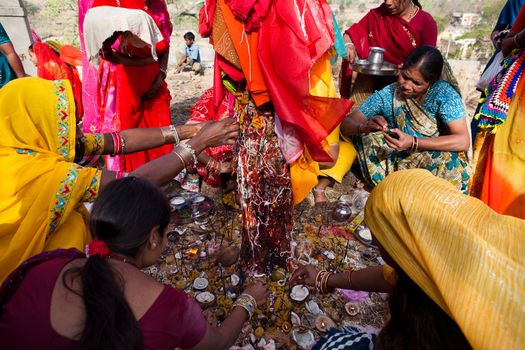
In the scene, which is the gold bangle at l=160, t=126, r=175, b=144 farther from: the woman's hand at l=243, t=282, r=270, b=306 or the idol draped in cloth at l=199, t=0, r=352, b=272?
the woman's hand at l=243, t=282, r=270, b=306

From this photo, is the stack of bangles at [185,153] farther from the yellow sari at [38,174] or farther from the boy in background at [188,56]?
the boy in background at [188,56]

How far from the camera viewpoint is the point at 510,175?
8.67ft

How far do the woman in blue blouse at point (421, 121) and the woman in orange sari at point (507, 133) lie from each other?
0.30m

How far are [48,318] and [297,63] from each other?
1.50 meters

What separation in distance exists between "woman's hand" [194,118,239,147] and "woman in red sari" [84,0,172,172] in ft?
4.68

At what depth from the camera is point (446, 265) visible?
0.89 meters

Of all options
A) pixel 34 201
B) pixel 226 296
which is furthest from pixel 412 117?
pixel 34 201

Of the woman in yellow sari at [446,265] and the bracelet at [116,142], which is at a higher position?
the woman in yellow sari at [446,265]

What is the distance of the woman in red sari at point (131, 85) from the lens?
9.81 ft

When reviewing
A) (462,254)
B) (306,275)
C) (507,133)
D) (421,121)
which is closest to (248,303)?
(306,275)

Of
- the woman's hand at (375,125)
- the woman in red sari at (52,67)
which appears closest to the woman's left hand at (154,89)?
the woman in red sari at (52,67)

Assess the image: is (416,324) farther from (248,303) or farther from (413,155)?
(413,155)

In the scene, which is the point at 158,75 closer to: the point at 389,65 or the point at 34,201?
the point at 34,201

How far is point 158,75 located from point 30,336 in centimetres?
290
